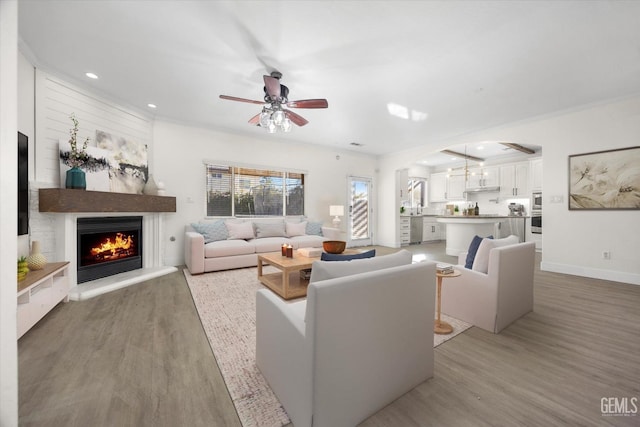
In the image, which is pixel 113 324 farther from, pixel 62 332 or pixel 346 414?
pixel 346 414

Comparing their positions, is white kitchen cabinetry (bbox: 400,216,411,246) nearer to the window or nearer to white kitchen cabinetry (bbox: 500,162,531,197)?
white kitchen cabinetry (bbox: 500,162,531,197)

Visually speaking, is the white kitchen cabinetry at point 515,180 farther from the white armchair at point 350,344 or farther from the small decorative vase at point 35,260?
the small decorative vase at point 35,260

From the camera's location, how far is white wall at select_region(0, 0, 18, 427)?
0.85m

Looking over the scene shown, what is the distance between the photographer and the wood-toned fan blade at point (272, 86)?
8.59 ft

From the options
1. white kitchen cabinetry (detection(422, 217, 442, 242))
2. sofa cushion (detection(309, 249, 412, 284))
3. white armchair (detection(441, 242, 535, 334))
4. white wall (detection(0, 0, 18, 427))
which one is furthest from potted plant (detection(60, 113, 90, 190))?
white kitchen cabinetry (detection(422, 217, 442, 242))

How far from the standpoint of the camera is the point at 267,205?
582cm

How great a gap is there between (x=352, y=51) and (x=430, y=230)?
714 centimetres

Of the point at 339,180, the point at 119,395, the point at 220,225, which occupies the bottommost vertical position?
the point at 119,395

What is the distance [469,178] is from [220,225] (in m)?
7.64

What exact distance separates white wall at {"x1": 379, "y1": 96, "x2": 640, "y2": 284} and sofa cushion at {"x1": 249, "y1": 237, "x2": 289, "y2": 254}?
4.73 meters

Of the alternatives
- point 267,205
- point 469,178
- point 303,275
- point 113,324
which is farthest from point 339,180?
point 113,324

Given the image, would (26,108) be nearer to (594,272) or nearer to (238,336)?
(238,336)

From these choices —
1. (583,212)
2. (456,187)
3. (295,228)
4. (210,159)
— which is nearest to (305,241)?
(295,228)

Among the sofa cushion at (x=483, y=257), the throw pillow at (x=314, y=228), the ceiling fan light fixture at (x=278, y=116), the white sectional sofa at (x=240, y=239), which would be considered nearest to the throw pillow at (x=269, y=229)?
the white sectional sofa at (x=240, y=239)
